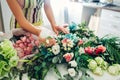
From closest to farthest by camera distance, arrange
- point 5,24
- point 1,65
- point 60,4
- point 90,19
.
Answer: point 1,65 → point 5,24 → point 90,19 → point 60,4

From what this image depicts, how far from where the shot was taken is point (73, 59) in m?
0.75

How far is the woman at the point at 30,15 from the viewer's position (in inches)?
36.9

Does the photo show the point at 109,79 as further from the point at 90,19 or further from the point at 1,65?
the point at 90,19

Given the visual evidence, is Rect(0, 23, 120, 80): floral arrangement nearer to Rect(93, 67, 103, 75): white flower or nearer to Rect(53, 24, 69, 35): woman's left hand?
Rect(93, 67, 103, 75): white flower

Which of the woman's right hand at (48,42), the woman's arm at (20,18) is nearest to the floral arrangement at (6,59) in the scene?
the woman's right hand at (48,42)

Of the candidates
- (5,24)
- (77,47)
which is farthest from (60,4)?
(77,47)

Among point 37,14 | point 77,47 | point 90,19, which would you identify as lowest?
point 90,19

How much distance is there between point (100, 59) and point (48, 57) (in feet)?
0.76

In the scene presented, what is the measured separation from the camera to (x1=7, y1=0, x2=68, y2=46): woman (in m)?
0.94

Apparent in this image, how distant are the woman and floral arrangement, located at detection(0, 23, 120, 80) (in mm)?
54

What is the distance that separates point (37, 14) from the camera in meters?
1.27

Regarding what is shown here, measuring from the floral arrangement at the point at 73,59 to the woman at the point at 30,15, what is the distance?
0.05m

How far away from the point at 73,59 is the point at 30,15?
0.61 metres

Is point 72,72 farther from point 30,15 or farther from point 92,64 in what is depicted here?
point 30,15
